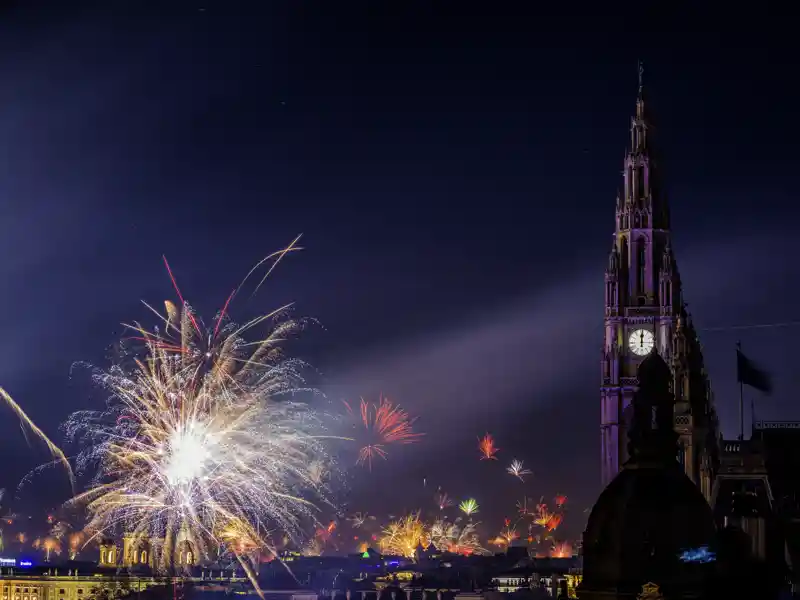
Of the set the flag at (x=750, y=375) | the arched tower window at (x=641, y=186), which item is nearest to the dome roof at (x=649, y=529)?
the flag at (x=750, y=375)

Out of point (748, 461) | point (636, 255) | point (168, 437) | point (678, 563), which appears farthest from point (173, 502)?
point (636, 255)

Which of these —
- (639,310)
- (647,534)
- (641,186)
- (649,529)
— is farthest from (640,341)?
(647,534)

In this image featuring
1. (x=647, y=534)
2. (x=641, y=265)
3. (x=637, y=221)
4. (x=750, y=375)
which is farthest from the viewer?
(x=637, y=221)

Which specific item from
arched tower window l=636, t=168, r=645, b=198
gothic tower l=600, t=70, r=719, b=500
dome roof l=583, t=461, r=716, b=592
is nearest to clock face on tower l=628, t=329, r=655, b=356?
gothic tower l=600, t=70, r=719, b=500

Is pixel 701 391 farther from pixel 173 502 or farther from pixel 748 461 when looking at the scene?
pixel 173 502

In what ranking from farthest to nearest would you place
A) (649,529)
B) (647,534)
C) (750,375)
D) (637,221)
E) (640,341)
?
(637,221)
(640,341)
(750,375)
(649,529)
(647,534)

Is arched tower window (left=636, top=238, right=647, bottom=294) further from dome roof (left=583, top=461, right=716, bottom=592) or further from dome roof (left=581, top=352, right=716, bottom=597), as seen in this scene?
dome roof (left=583, top=461, right=716, bottom=592)

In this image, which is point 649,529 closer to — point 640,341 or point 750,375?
point 750,375
